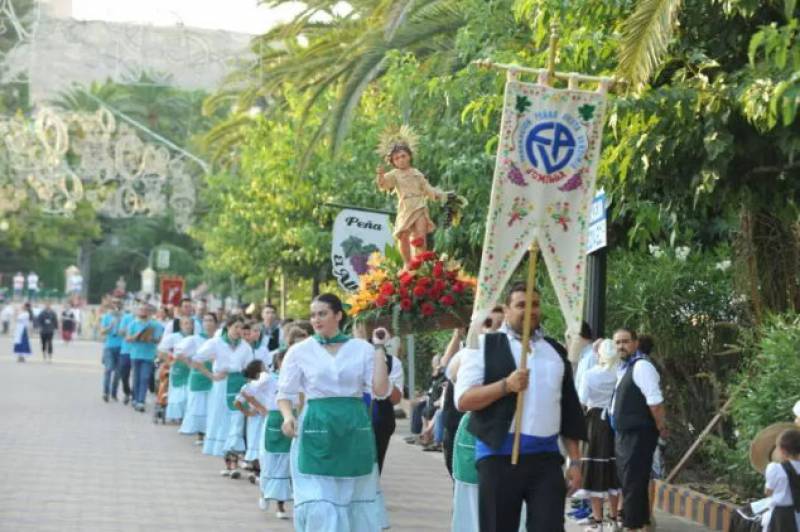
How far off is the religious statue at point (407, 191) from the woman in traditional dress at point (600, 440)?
1873 mm

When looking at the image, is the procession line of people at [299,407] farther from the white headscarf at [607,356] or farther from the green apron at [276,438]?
the white headscarf at [607,356]

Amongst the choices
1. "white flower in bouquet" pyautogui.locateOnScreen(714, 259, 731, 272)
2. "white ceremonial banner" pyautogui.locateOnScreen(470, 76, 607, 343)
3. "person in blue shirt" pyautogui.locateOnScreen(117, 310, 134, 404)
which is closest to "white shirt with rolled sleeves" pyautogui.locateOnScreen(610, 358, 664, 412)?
"white ceremonial banner" pyautogui.locateOnScreen(470, 76, 607, 343)

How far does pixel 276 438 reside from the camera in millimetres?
14422

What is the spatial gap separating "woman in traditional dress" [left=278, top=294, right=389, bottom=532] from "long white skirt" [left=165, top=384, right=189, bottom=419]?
46.4 feet

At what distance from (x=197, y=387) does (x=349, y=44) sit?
4.72 metres

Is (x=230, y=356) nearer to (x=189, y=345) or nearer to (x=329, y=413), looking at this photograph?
(x=189, y=345)

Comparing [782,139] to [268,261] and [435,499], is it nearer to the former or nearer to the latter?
[435,499]

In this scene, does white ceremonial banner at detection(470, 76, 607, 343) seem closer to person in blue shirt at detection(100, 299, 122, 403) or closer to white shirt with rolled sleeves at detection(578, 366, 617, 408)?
white shirt with rolled sleeves at detection(578, 366, 617, 408)

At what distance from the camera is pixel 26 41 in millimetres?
38469

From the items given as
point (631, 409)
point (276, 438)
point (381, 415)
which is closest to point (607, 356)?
point (631, 409)

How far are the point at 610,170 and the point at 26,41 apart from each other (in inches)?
1146

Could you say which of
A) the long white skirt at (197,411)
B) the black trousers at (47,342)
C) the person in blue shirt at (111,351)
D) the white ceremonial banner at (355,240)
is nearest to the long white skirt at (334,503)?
the white ceremonial banner at (355,240)

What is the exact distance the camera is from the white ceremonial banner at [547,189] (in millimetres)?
8602

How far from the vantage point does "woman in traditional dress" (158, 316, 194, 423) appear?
24016 mm
